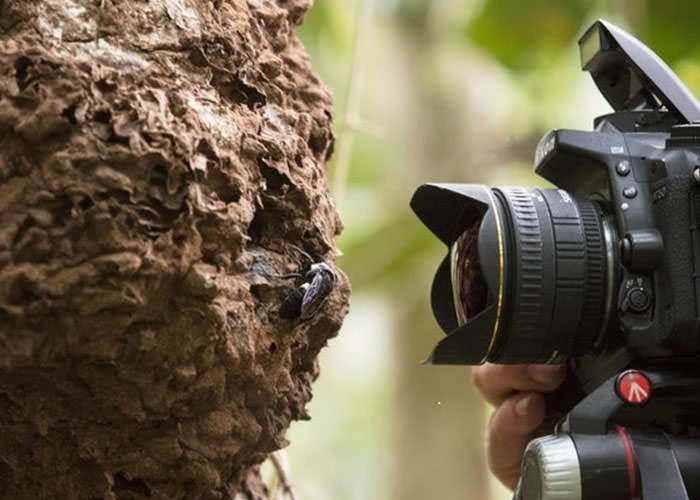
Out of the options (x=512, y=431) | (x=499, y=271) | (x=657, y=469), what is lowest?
(x=512, y=431)

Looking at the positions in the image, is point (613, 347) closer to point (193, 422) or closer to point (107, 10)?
Answer: point (193, 422)

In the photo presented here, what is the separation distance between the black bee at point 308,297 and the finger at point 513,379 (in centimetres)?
38

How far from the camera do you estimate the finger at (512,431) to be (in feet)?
4.47

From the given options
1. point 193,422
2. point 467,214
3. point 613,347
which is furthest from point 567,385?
point 193,422

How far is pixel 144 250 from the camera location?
95 cm

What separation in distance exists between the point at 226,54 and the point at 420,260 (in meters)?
1.16

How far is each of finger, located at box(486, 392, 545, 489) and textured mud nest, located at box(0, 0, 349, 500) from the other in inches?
13.4

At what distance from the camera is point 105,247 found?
3.10 feet

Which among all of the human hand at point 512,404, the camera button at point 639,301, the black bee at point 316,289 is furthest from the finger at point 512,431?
the black bee at point 316,289

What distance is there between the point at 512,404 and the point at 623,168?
359 mm

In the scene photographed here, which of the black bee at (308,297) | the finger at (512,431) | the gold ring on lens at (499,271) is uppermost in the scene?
the gold ring on lens at (499,271)

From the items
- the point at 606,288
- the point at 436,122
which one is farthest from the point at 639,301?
the point at 436,122

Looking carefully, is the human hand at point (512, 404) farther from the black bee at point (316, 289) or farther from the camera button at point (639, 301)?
the black bee at point (316, 289)

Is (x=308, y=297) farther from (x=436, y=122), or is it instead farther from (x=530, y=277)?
(x=436, y=122)
